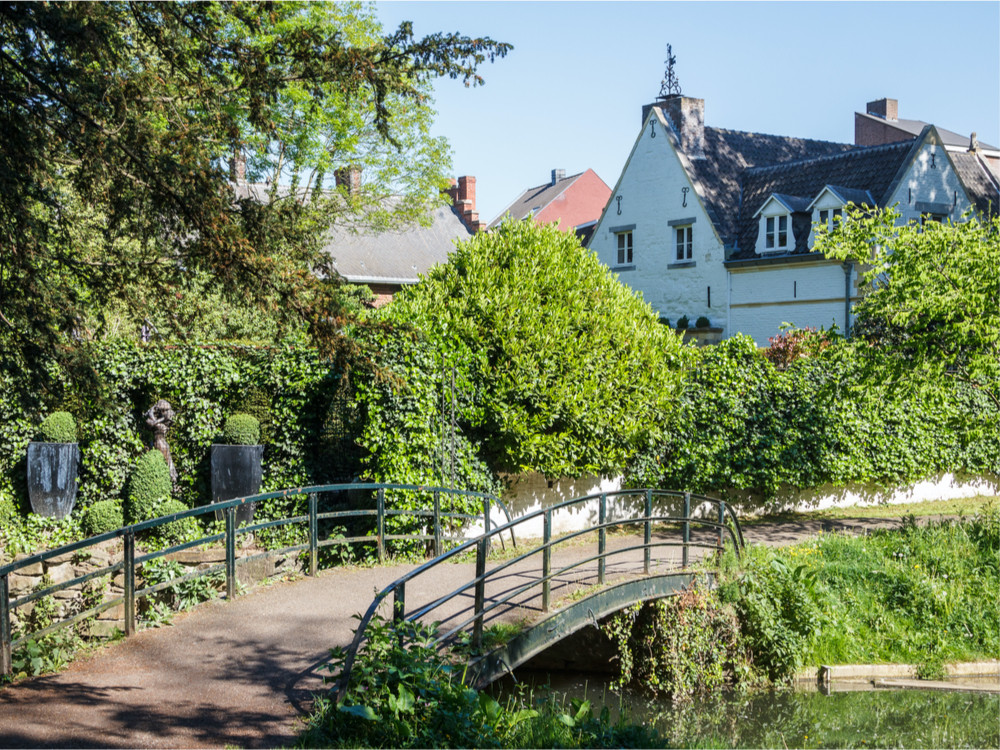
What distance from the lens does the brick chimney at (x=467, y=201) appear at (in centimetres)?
4791

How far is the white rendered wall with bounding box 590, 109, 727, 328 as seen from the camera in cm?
3095

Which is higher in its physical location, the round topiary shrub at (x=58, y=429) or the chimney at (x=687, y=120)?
the chimney at (x=687, y=120)

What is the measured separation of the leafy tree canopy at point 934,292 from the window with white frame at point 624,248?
1944 cm

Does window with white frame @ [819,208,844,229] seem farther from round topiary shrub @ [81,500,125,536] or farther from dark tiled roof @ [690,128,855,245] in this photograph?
round topiary shrub @ [81,500,125,536]

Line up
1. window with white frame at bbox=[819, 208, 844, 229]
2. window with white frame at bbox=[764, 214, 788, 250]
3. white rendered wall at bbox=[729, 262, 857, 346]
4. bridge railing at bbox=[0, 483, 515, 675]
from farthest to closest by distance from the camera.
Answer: window with white frame at bbox=[764, 214, 788, 250]
white rendered wall at bbox=[729, 262, 857, 346]
window with white frame at bbox=[819, 208, 844, 229]
bridge railing at bbox=[0, 483, 515, 675]

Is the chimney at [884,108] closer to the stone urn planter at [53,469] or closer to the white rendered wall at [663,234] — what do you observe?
the white rendered wall at [663,234]

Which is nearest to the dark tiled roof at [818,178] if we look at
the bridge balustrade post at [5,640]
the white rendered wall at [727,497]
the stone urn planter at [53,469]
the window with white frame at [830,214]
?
the window with white frame at [830,214]

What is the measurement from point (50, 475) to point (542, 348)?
7.88 m

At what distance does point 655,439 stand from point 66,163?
9751 mm

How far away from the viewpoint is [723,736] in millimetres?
9523

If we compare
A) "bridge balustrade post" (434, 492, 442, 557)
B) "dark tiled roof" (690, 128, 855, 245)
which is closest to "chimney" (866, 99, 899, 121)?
"dark tiled roof" (690, 128, 855, 245)

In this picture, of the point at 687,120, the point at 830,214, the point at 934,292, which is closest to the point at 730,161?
the point at 687,120

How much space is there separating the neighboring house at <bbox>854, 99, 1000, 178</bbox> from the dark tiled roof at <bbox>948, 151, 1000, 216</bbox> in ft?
27.1

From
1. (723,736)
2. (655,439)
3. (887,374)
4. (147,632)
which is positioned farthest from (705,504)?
(147,632)
